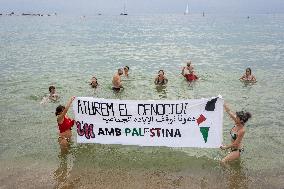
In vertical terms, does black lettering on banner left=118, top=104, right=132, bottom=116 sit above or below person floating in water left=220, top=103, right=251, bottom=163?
above

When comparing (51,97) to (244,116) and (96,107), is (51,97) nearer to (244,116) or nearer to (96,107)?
(96,107)

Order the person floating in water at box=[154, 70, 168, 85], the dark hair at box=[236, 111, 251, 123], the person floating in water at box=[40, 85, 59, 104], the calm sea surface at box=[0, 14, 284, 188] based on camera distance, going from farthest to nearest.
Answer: the person floating in water at box=[154, 70, 168, 85]
the person floating in water at box=[40, 85, 59, 104]
the calm sea surface at box=[0, 14, 284, 188]
the dark hair at box=[236, 111, 251, 123]

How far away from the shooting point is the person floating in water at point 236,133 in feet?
35.3

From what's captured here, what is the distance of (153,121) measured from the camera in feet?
36.7

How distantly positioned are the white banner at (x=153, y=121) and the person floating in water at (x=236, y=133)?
32 cm

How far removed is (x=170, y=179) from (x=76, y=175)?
9.18 ft

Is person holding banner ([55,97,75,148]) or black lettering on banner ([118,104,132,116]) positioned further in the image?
person holding banner ([55,97,75,148])

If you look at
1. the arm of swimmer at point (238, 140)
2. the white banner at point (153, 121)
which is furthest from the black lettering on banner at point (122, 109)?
the arm of swimmer at point (238, 140)

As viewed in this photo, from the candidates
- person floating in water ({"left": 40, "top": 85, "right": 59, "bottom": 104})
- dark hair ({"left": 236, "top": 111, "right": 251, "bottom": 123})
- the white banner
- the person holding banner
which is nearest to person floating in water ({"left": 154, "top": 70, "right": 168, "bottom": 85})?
person floating in water ({"left": 40, "top": 85, "right": 59, "bottom": 104})

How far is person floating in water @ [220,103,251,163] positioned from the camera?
35.3ft

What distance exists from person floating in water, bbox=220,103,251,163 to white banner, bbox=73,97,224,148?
1.05 ft

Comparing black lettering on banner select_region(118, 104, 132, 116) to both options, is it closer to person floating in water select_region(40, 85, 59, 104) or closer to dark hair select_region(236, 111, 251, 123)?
dark hair select_region(236, 111, 251, 123)

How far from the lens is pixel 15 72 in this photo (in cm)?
2933

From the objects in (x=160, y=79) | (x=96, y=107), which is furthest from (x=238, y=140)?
(x=160, y=79)
